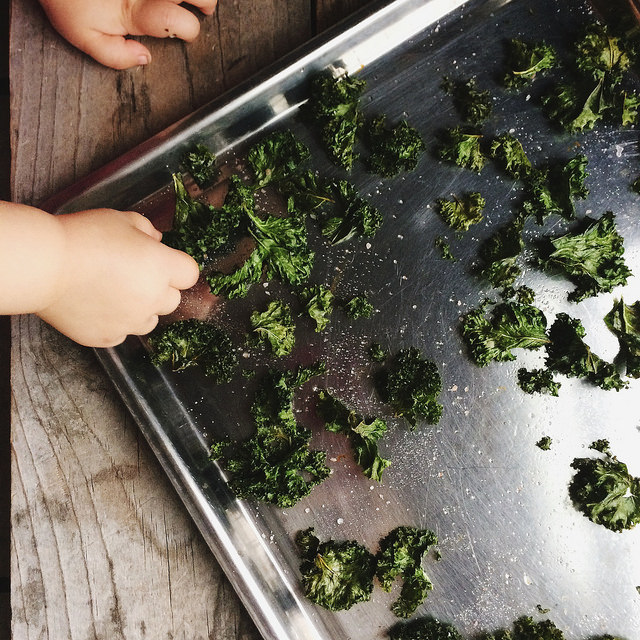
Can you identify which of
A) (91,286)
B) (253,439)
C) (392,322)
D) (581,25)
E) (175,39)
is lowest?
(253,439)

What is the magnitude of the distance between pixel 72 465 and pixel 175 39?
55.4 inches

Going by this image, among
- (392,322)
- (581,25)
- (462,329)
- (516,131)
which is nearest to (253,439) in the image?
(392,322)

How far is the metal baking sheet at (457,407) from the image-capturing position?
1.88m

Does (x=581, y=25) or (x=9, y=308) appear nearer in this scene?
(x=9, y=308)

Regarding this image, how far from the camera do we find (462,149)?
72.7 inches

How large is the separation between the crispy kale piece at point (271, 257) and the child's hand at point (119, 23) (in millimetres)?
622

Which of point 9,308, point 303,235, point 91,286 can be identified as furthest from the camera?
point 303,235

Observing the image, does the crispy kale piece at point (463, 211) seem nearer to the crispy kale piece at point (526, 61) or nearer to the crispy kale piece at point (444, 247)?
the crispy kale piece at point (444, 247)

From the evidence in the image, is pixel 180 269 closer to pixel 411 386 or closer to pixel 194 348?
pixel 194 348

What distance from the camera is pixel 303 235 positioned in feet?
5.89

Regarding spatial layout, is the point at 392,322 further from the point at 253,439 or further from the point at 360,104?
the point at 360,104

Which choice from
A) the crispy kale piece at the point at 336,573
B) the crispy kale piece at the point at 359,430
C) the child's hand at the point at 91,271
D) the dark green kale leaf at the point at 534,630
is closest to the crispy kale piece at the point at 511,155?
the crispy kale piece at the point at 359,430

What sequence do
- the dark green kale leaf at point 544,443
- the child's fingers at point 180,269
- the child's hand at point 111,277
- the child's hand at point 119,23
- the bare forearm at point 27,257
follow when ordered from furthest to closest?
the dark green kale leaf at point 544,443 < the child's hand at point 119,23 < the child's fingers at point 180,269 < the child's hand at point 111,277 < the bare forearm at point 27,257

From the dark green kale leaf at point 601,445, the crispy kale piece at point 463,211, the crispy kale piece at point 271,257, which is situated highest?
the crispy kale piece at point 271,257
